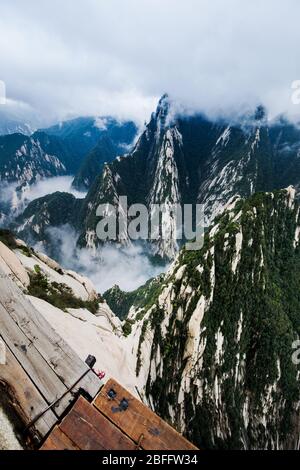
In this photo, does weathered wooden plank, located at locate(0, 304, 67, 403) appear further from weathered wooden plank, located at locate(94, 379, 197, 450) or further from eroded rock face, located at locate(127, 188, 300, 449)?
eroded rock face, located at locate(127, 188, 300, 449)

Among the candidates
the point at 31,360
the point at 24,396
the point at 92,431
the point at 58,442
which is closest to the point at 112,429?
the point at 92,431

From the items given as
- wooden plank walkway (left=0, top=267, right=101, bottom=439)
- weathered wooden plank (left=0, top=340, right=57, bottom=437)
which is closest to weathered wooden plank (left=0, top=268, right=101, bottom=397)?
wooden plank walkway (left=0, top=267, right=101, bottom=439)

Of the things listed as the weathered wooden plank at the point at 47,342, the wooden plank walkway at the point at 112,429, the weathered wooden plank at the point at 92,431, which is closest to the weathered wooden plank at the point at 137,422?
the wooden plank walkway at the point at 112,429

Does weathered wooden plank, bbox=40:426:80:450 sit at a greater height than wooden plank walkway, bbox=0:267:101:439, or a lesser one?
lesser

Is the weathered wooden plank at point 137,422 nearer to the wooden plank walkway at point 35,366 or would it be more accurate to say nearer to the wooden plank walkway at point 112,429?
the wooden plank walkway at point 112,429

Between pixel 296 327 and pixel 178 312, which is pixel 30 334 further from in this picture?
pixel 296 327

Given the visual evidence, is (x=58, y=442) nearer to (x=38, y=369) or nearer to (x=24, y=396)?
(x=24, y=396)

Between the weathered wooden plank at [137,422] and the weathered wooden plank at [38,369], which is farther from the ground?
the weathered wooden plank at [38,369]

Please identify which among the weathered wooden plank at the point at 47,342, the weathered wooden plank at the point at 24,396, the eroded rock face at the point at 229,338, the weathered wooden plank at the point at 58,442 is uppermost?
the weathered wooden plank at the point at 47,342
